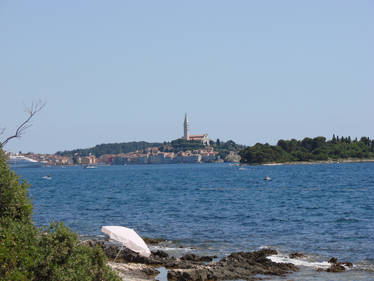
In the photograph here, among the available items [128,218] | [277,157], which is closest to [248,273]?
[128,218]

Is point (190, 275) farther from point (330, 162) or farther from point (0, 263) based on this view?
point (330, 162)

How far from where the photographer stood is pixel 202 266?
16.8m

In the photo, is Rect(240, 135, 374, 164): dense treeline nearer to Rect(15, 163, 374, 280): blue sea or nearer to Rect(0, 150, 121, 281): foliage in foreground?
Rect(15, 163, 374, 280): blue sea

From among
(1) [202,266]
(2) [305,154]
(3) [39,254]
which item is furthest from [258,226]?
(2) [305,154]

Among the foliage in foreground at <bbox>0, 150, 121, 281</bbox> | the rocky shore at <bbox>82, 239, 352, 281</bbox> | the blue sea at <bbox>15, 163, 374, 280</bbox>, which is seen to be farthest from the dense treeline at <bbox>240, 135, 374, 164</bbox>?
the foliage in foreground at <bbox>0, 150, 121, 281</bbox>

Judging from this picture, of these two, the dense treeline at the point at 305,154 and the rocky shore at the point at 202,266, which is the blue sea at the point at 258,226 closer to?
the rocky shore at the point at 202,266

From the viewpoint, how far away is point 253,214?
115 ft

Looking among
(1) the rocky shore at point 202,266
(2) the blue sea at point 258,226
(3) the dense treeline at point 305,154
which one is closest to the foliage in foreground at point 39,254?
(2) the blue sea at point 258,226

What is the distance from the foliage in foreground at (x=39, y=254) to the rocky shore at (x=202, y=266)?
540 centimetres

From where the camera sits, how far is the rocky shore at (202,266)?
15113mm

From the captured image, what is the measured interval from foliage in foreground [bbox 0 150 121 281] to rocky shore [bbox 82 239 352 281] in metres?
5.40

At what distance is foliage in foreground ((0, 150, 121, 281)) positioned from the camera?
28.1ft

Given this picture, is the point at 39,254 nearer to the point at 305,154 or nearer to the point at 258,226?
the point at 258,226

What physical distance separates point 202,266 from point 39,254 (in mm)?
8825
